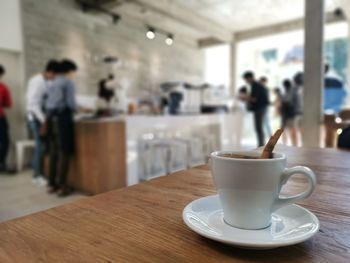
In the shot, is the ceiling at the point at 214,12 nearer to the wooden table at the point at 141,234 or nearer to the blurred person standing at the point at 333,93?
the blurred person standing at the point at 333,93

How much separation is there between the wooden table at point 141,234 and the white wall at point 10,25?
179 inches

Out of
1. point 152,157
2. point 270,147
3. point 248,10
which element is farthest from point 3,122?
point 248,10

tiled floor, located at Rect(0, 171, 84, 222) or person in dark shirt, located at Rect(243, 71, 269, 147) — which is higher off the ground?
person in dark shirt, located at Rect(243, 71, 269, 147)

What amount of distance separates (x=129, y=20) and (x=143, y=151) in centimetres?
388

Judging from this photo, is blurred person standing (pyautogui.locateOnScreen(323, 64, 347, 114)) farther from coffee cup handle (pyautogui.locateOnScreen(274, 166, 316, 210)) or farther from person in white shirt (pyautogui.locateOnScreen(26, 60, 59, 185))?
coffee cup handle (pyautogui.locateOnScreen(274, 166, 316, 210))

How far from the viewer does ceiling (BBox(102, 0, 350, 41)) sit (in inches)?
210

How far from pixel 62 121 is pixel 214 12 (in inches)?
177

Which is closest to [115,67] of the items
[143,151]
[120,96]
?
[120,96]

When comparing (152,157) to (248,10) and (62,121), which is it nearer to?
(62,121)

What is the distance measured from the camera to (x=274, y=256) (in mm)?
358

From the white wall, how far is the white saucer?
4730 millimetres

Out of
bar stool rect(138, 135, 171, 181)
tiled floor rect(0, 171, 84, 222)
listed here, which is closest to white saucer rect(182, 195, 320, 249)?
tiled floor rect(0, 171, 84, 222)

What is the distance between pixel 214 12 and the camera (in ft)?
19.5

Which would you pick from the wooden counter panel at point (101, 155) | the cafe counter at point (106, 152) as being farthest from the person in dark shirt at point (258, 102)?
the wooden counter panel at point (101, 155)
